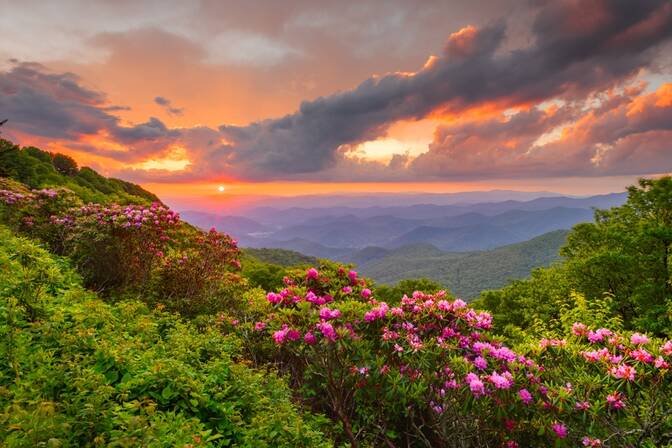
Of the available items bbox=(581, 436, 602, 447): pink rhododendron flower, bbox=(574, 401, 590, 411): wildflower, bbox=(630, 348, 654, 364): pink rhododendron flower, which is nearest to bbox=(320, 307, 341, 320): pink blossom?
bbox=(574, 401, 590, 411): wildflower

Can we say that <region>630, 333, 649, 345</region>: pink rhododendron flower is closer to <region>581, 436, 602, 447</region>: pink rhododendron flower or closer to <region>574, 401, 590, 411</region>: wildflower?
<region>574, 401, 590, 411</region>: wildflower

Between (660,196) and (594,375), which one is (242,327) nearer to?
(594,375)

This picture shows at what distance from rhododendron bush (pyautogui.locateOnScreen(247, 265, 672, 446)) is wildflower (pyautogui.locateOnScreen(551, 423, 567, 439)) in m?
0.01

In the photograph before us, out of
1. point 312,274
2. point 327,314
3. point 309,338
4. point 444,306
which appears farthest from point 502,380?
point 312,274

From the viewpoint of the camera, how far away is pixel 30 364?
4.44 metres

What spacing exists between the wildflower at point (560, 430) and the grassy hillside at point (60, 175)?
1566 cm

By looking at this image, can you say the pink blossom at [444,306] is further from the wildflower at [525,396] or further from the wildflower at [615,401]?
the wildflower at [615,401]

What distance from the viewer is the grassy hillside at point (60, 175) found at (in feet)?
72.0

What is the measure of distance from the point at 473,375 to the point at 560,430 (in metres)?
1.35

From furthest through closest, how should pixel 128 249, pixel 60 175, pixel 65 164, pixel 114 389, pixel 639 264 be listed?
pixel 65 164 → pixel 60 175 → pixel 639 264 → pixel 128 249 → pixel 114 389

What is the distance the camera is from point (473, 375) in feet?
17.3

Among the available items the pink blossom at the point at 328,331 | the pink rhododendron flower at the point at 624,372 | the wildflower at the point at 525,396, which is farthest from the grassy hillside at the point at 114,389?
the pink rhododendron flower at the point at 624,372

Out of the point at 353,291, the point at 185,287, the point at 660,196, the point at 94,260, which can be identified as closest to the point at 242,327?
the point at 353,291

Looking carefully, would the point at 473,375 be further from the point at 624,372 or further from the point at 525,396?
the point at 624,372
